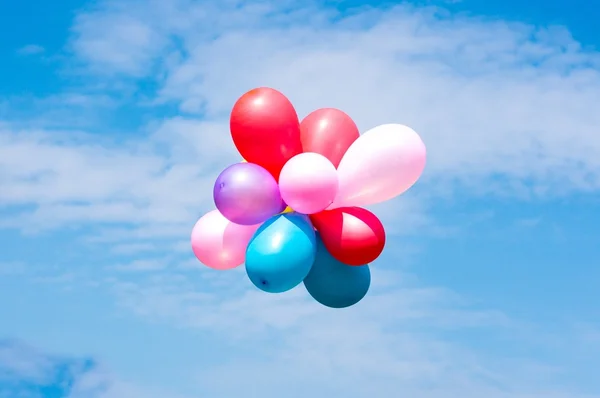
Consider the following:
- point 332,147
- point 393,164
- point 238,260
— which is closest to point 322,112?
point 332,147

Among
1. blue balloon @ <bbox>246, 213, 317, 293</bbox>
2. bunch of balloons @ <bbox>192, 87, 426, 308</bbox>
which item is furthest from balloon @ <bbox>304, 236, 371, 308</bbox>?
blue balloon @ <bbox>246, 213, 317, 293</bbox>

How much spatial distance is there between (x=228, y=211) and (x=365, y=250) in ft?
4.87

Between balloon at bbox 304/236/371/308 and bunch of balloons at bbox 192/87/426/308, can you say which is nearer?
bunch of balloons at bbox 192/87/426/308

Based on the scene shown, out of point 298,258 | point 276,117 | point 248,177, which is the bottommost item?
point 298,258

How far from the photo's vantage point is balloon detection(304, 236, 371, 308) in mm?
10453

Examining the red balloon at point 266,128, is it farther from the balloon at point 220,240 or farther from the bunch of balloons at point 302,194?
the balloon at point 220,240

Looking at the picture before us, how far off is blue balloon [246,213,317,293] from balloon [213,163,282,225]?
0.19 meters

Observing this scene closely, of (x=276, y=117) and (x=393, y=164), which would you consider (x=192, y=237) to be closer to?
(x=276, y=117)

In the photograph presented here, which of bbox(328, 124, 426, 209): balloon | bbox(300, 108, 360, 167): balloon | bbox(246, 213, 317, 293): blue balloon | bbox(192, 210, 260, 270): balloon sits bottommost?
bbox(246, 213, 317, 293): blue balloon

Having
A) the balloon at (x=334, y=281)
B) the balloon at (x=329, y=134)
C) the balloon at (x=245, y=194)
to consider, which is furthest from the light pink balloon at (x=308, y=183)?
the balloon at (x=334, y=281)

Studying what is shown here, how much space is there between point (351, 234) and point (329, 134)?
1162 millimetres

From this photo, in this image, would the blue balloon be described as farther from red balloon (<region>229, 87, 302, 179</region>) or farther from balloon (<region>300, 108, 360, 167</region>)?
balloon (<region>300, 108, 360, 167</region>)

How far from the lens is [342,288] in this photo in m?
10.5

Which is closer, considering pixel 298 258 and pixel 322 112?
pixel 298 258
